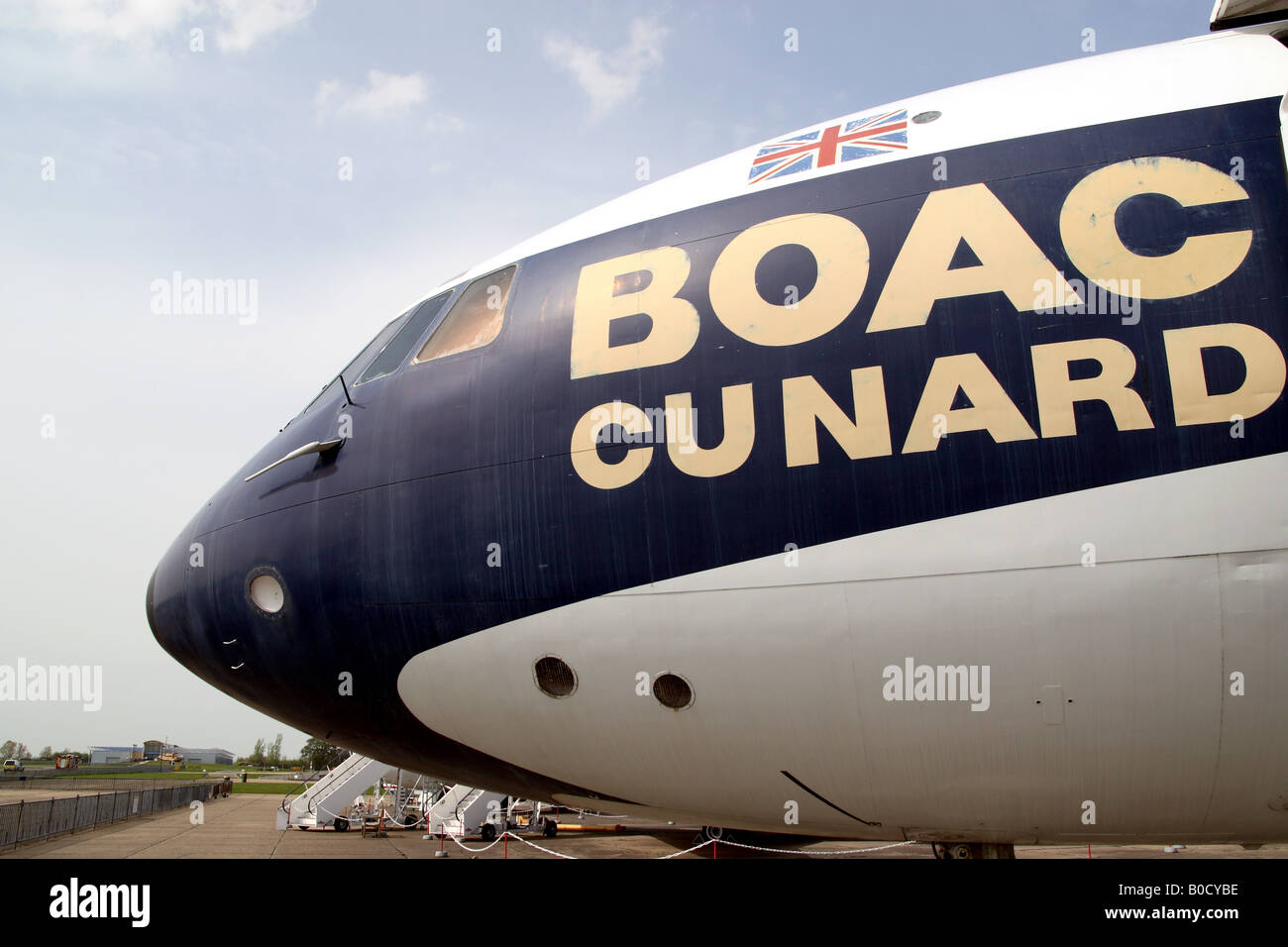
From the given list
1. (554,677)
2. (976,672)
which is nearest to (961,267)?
(976,672)

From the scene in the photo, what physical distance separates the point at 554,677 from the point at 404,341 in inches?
120

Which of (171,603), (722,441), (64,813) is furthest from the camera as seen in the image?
(64,813)

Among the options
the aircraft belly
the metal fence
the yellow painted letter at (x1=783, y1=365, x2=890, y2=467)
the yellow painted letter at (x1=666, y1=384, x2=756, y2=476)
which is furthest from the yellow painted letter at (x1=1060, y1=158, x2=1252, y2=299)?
the metal fence

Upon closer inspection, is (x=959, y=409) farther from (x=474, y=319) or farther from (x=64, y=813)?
(x=64, y=813)

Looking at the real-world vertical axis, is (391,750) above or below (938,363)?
below

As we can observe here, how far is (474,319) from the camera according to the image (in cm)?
654

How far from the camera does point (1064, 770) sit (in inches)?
178

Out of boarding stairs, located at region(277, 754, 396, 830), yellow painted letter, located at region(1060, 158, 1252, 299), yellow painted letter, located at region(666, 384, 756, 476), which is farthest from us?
boarding stairs, located at region(277, 754, 396, 830)

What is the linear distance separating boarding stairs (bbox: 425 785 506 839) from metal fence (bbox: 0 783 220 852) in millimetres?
9922

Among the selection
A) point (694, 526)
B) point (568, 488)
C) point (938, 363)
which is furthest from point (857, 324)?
point (568, 488)

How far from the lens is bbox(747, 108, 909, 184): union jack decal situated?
5508 millimetres

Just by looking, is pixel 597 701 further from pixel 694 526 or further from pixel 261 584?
pixel 261 584

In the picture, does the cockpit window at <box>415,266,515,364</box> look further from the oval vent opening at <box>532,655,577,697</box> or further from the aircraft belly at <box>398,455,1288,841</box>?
the oval vent opening at <box>532,655,577,697</box>

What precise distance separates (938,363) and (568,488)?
2.28 metres
